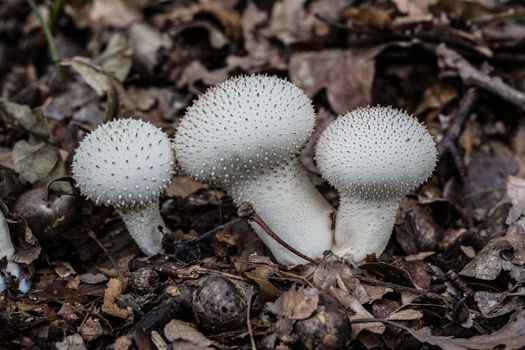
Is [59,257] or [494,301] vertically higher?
[494,301]

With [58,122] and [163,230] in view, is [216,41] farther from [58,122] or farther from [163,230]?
[163,230]

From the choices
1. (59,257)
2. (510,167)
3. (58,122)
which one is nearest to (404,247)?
(510,167)

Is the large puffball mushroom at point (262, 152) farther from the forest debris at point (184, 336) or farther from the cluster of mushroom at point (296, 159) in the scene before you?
the forest debris at point (184, 336)

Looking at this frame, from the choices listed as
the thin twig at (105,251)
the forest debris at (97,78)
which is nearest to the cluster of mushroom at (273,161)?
the thin twig at (105,251)

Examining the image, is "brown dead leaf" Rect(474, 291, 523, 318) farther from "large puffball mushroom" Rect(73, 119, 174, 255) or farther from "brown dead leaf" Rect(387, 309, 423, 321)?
"large puffball mushroom" Rect(73, 119, 174, 255)

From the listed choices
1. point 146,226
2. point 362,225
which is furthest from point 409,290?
point 146,226

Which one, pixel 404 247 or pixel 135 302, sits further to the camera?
pixel 404 247

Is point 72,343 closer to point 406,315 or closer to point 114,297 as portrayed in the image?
point 114,297
